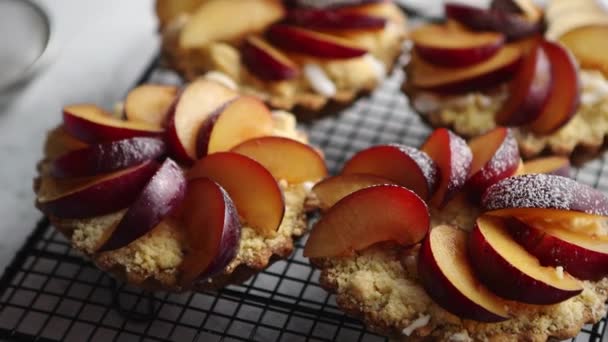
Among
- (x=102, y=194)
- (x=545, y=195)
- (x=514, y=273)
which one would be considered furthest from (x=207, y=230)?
(x=545, y=195)

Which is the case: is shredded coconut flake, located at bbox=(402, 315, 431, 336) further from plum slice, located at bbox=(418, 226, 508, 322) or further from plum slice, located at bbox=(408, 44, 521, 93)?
plum slice, located at bbox=(408, 44, 521, 93)

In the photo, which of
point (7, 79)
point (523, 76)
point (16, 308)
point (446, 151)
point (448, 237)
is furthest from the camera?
point (7, 79)

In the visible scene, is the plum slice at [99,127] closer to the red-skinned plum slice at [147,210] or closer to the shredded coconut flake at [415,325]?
the red-skinned plum slice at [147,210]

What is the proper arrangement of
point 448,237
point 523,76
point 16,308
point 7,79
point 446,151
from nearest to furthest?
point 448,237 → point 446,151 → point 16,308 → point 523,76 → point 7,79

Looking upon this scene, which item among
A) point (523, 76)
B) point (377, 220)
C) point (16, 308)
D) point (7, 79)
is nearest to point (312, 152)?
point (377, 220)

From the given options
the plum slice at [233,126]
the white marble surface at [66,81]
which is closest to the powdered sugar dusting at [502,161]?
the plum slice at [233,126]

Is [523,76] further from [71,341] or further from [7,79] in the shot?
[7,79]
